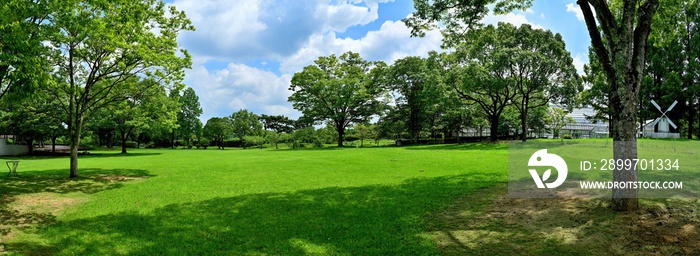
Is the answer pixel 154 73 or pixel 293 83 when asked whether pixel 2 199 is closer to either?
pixel 154 73

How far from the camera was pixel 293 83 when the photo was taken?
44.1 meters

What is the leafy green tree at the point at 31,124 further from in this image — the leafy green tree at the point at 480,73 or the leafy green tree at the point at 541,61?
the leafy green tree at the point at 541,61

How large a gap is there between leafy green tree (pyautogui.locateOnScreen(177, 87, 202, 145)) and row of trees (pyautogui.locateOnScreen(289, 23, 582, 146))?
1006 inches

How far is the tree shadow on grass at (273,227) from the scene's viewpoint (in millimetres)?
6012

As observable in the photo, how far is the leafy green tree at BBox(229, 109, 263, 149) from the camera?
61703mm

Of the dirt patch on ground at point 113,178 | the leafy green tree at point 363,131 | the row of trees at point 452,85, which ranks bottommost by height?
the dirt patch on ground at point 113,178

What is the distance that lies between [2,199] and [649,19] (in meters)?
16.6

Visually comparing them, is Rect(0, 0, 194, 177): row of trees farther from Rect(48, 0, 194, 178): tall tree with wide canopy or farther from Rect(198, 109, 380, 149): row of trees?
Rect(198, 109, 380, 149): row of trees

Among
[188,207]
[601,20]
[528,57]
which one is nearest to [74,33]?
[188,207]

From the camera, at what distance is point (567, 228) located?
5918 millimetres

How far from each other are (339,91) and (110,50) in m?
30.1

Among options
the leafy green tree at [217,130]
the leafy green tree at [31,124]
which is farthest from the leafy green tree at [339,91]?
the leafy green tree at [31,124]

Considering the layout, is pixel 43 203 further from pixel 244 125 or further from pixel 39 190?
pixel 244 125

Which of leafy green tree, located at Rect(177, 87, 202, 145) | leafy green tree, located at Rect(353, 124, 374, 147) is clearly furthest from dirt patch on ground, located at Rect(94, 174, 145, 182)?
leafy green tree, located at Rect(177, 87, 202, 145)
